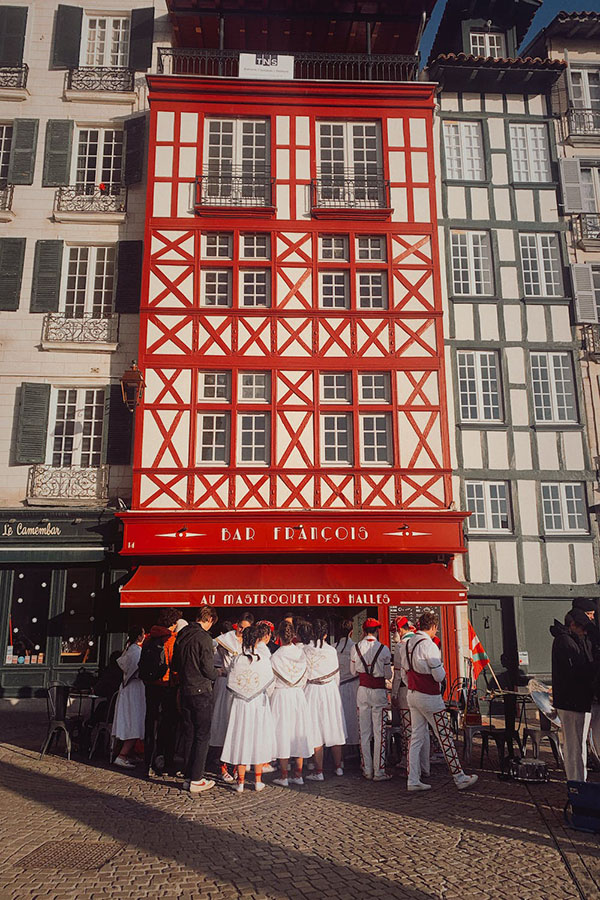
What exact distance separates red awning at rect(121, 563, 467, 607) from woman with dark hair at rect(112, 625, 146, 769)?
373 centimetres

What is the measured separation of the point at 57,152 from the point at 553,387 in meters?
13.3

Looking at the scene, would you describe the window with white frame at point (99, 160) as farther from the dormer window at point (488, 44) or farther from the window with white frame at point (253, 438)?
the dormer window at point (488, 44)

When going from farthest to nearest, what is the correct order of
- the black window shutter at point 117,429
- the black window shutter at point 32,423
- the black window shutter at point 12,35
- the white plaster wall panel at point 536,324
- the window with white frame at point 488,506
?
the black window shutter at point 12,35 < the white plaster wall panel at point 536,324 < the window with white frame at point 488,506 < the black window shutter at point 117,429 < the black window shutter at point 32,423

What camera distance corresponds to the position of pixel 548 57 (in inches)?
726

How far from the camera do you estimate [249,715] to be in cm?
783

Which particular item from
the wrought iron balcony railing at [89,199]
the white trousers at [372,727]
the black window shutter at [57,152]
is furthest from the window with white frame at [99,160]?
the white trousers at [372,727]

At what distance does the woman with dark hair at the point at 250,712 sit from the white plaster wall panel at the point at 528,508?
9.75m

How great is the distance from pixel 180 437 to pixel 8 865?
10376mm

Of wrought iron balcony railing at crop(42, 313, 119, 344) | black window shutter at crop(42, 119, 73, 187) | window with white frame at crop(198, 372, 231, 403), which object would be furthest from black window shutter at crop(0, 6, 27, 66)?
window with white frame at crop(198, 372, 231, 403)

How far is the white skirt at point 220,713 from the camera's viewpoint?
9414mm

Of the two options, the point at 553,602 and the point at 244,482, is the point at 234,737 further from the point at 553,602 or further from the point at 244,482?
the point at 553,602

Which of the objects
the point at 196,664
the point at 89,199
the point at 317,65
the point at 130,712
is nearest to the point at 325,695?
the point at 196,664

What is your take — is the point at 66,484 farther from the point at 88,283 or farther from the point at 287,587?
the point at 287,587

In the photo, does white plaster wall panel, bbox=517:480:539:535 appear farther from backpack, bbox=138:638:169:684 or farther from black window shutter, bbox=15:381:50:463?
black window shutter, bbox=15:381:50:463
